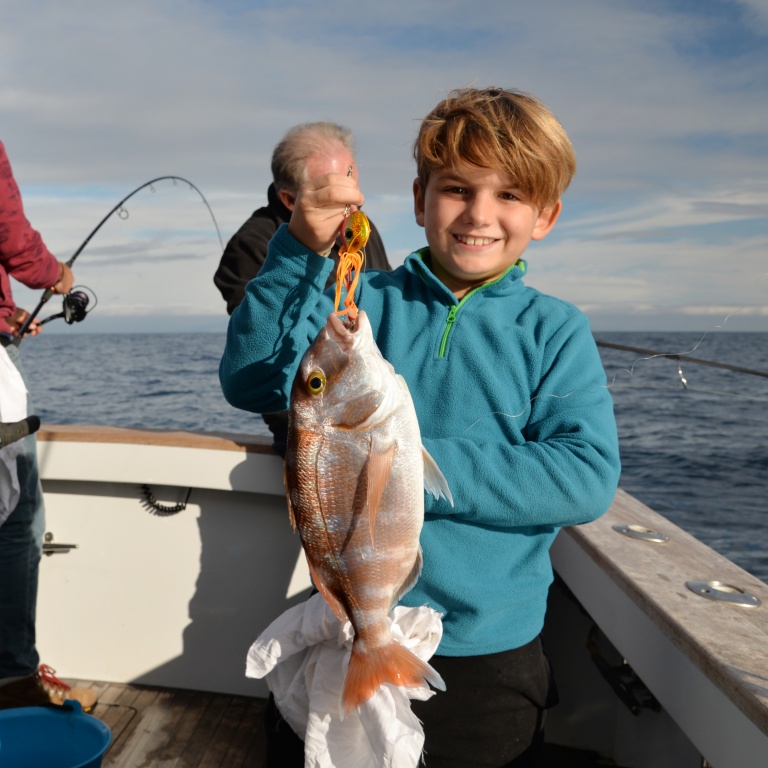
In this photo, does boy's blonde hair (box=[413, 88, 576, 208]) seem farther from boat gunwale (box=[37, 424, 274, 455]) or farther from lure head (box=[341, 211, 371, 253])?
boat gunwale (box=[37, 424, 274, 455])

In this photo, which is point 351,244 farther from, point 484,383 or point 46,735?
point 46,735

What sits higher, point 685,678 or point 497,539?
point 497,539

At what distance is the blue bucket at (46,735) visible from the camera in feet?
9.39

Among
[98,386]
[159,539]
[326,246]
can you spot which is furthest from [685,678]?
[98,386]

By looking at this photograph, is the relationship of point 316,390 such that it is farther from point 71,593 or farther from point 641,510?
point 71,593

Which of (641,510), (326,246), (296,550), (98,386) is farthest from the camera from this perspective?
(98,386)

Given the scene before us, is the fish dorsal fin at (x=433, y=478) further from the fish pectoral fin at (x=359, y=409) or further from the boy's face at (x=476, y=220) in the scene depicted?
the boy's face at (x=476, y=220)

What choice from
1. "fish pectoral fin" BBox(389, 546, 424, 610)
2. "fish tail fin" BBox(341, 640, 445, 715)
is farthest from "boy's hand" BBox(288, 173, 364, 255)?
"fish tail fin" BBox(341, 640, 445, 715)

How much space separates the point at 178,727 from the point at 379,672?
7.63 ft

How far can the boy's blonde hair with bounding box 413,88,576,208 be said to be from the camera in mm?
1812

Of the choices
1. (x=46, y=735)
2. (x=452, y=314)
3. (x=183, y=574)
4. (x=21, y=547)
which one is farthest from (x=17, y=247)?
(x=452, y=314)

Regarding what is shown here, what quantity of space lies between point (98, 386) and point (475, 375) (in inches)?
881

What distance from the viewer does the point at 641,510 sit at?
10.2 ft

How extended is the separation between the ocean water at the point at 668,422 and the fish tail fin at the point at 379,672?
1.01 meters
